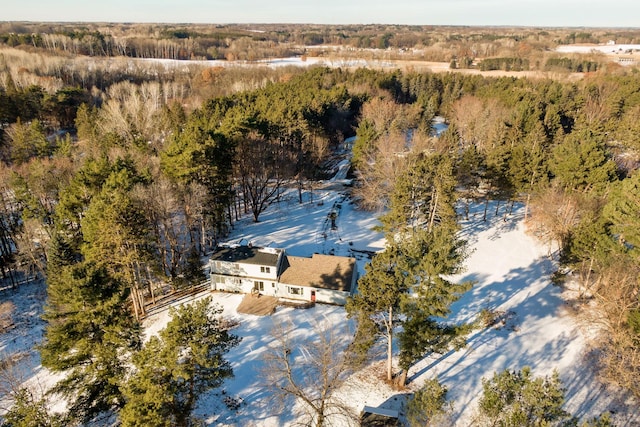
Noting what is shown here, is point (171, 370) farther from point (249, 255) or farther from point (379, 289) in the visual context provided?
point (249, 255)

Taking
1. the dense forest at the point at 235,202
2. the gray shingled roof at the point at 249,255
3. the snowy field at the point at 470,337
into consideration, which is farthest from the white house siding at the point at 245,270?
the dense forest at the point at 235,202

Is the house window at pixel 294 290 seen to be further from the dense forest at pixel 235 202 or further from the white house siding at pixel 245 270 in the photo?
the dense forest at pixel 235 202

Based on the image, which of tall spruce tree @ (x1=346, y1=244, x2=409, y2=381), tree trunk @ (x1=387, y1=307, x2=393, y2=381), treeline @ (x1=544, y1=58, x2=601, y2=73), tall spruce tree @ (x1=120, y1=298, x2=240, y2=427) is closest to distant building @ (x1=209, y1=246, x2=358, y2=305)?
tree trunk @ (x1=387, y1=307, x2=393, y2=381)

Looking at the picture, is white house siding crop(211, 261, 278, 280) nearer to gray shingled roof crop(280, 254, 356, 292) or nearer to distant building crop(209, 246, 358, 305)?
distant building crop(209, 246, 358, 305)

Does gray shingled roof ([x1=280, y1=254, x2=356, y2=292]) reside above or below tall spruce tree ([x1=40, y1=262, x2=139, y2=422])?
below

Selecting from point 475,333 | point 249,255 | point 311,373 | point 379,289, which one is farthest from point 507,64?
point 311,373
